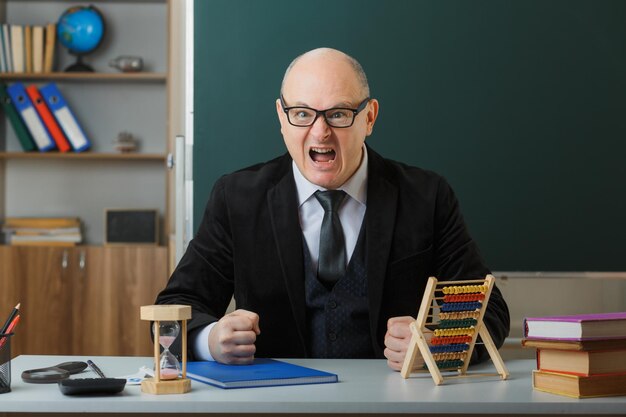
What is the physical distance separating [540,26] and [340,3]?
2.39 feet

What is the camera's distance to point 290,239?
2.29m

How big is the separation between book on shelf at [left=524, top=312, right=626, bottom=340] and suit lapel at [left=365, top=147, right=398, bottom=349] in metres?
0.62

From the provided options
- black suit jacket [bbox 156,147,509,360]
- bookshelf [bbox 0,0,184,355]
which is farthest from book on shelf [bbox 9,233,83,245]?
black suit jacket [bbox 156,147,509,360]

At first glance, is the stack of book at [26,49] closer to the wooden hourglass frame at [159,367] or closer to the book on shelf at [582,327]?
the wooden hourglass frame at [159,367]

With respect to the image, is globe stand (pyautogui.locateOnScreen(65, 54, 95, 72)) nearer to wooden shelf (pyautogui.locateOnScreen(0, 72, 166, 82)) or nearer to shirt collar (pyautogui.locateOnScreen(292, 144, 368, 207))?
wooden shelf (pyautogui.locateOnScreen(0, 72, 166, 82))

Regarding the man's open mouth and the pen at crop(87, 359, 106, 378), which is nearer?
the pen at crop(87, 359, 106, 378)

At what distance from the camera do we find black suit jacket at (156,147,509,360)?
226 centimetres

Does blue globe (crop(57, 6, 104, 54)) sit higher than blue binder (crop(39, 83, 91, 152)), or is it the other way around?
blue globe (crop(57, 6, 104, 54))

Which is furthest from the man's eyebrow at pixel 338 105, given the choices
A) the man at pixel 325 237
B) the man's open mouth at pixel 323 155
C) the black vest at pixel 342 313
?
the black vest at pixel 342 313

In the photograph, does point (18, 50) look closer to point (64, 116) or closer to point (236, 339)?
point (64, 116)

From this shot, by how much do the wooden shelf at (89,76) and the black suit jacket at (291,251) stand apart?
2.70 metres

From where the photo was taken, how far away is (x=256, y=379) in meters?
1.59

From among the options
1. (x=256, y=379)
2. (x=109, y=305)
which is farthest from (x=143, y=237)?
(x=256, y=379)

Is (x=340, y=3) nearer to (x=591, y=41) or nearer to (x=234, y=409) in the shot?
(x=591, y=41)
